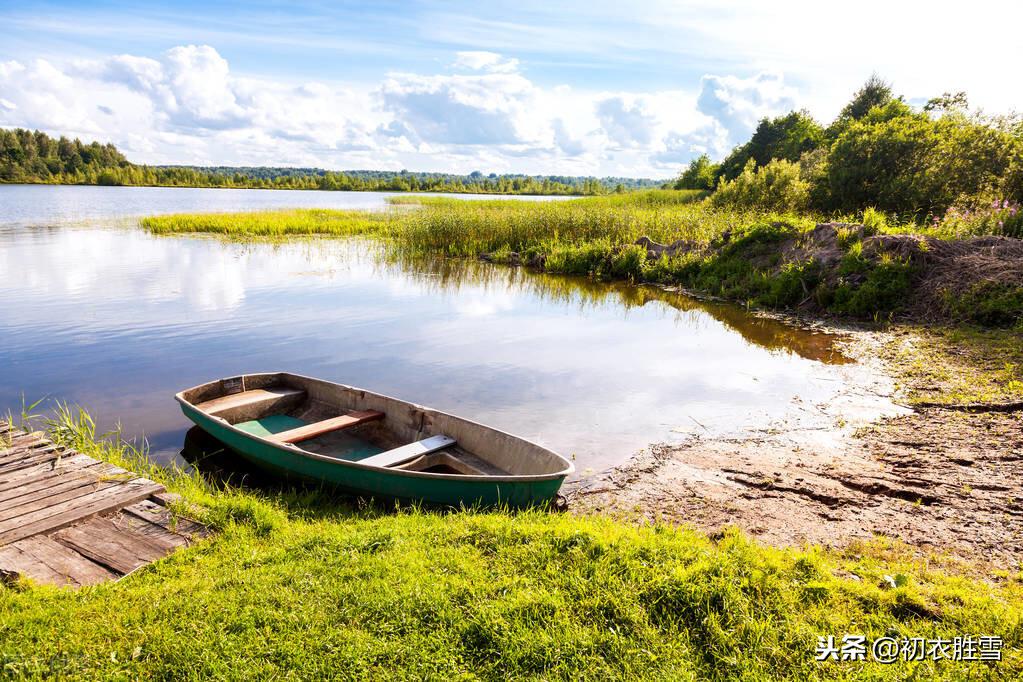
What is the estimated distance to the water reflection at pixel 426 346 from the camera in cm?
962

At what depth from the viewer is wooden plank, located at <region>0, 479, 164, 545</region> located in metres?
5.24

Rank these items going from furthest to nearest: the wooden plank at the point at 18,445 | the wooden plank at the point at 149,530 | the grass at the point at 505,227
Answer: the grass at the point at 505,227 → the wooden plank at the point at 18,445 → the wooden plank at the point at 149,530

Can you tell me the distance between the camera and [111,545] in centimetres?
512

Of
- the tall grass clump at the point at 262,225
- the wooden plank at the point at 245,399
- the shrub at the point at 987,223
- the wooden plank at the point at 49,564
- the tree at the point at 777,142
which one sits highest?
the tree at the point at 777,142

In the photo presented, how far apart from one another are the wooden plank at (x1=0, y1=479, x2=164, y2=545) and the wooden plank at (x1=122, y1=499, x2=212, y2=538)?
5.0 inches

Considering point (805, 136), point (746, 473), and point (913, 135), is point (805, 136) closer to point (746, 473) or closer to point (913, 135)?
point (913, 135)

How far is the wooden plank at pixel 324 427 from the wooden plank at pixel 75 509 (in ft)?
4.83

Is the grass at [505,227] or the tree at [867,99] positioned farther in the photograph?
the tree at [867,99]

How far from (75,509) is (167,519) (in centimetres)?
85

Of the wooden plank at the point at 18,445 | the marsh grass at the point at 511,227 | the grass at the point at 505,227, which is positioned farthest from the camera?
the grass at the point at 505,227

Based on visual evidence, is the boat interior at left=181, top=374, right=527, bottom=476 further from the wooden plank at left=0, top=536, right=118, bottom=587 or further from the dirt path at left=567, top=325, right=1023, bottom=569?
the wooden plank at left=0, top=536, right=118, bottom=587

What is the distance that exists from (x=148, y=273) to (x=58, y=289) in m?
2.98

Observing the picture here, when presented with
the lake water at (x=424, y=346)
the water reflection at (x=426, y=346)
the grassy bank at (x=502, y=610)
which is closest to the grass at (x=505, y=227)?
the lake water at (x=424, y=346)

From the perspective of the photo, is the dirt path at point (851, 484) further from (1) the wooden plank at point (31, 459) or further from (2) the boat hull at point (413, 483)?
(1) the wooden plank at point (31, 459)
